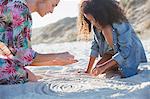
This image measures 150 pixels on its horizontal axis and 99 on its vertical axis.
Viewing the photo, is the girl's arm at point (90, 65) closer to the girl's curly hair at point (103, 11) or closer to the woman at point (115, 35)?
the woman at point (115, 35)

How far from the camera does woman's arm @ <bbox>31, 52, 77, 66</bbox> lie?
9.11 ft

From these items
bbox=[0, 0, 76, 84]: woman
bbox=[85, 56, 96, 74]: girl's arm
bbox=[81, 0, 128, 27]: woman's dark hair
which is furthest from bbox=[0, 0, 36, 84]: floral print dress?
bbox=[85, 56, 96, 74]: girl's arm

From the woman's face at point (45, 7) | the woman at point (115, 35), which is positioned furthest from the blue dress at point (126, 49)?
the woman's face at point (45, 7)

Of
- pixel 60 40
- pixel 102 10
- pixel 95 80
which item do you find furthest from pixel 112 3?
pixel 60 40

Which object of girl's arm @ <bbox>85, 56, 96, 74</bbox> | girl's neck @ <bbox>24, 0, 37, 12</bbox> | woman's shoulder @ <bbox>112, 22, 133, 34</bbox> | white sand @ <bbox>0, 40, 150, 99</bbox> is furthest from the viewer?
girl's arm @ <bbox>85, 56, 96, 74</bbox>

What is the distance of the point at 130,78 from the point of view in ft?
10.7

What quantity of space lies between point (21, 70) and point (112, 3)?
3.42 ft

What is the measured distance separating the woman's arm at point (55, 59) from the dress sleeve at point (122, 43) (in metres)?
0.68

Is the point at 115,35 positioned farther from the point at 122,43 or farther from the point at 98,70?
the point at 98,70

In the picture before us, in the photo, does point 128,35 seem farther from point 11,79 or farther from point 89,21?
point 11,79

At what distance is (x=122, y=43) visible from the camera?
3.41 meters

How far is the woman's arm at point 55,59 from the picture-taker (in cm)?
278

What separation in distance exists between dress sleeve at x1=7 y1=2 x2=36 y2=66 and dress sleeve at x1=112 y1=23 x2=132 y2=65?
34.8 inches

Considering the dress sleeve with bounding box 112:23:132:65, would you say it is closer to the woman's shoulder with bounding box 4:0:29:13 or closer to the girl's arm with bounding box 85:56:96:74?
the girl's arm with bounding box 85:56:96:74
